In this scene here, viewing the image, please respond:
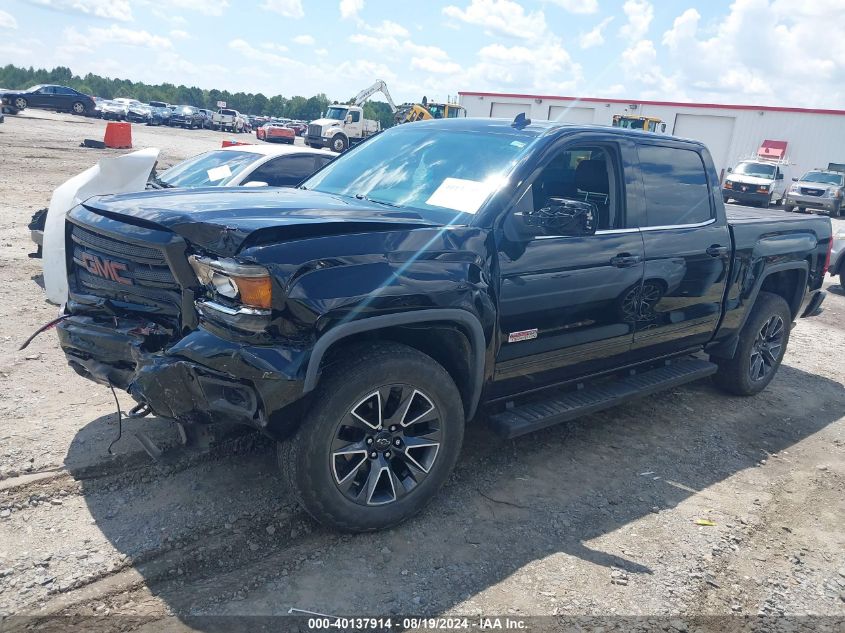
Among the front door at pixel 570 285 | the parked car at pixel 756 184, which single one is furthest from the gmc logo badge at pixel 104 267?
the parked car at pixel 756 184

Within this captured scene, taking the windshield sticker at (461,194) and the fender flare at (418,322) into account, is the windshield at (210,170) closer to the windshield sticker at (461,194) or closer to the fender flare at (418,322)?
the windshield sticker at (461,194)

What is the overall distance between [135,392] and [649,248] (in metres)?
3.13

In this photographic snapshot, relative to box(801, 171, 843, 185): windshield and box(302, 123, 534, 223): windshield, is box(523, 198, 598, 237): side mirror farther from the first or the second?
box(801, 171, 843, 185): windshield

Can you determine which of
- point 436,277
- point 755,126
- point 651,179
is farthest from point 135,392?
point 755,126

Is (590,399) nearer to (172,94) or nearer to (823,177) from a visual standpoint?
(823,177)

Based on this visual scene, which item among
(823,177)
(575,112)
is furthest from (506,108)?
(823,177)

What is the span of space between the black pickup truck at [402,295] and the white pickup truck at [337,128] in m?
33.0

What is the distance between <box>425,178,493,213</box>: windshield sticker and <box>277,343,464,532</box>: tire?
0.90 m

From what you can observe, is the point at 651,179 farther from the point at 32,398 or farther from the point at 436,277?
the point at 32,398

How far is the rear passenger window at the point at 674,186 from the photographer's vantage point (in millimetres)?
4574

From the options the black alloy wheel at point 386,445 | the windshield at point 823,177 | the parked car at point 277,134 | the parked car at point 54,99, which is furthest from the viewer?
the parked car at point 54,99

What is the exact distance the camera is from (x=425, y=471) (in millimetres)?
3480

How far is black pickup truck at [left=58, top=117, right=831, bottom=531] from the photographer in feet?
9.66

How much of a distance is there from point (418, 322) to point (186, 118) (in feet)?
166
